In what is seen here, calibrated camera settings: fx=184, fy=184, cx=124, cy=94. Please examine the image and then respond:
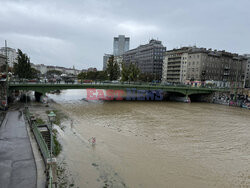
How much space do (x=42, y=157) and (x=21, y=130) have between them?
30.2 ft

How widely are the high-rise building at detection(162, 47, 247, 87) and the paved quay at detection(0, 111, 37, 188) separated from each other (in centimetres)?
9194

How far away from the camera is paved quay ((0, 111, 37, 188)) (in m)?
11.4

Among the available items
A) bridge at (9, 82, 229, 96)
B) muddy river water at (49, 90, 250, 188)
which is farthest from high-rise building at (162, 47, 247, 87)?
muddy river water at (49, 90, 250, 188)

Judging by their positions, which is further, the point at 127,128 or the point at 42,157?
the point at 127,128

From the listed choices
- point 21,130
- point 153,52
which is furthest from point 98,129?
point 153,52

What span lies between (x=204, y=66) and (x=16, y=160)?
103 meters

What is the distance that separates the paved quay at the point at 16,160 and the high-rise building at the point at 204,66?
91938 millimetres

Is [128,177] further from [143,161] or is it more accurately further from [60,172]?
[60,172]

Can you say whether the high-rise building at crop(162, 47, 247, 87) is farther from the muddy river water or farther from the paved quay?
the paved quay

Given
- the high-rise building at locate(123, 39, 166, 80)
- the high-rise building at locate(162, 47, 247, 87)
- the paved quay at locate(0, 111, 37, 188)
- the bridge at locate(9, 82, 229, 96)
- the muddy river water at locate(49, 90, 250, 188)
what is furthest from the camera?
the high-rise building at locate(123, 39, 166, 80)

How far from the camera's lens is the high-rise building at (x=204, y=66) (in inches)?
3959

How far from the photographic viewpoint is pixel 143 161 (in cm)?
1753

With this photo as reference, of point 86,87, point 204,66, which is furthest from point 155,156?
point 204,66

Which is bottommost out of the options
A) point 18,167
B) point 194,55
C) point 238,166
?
point 238,166
